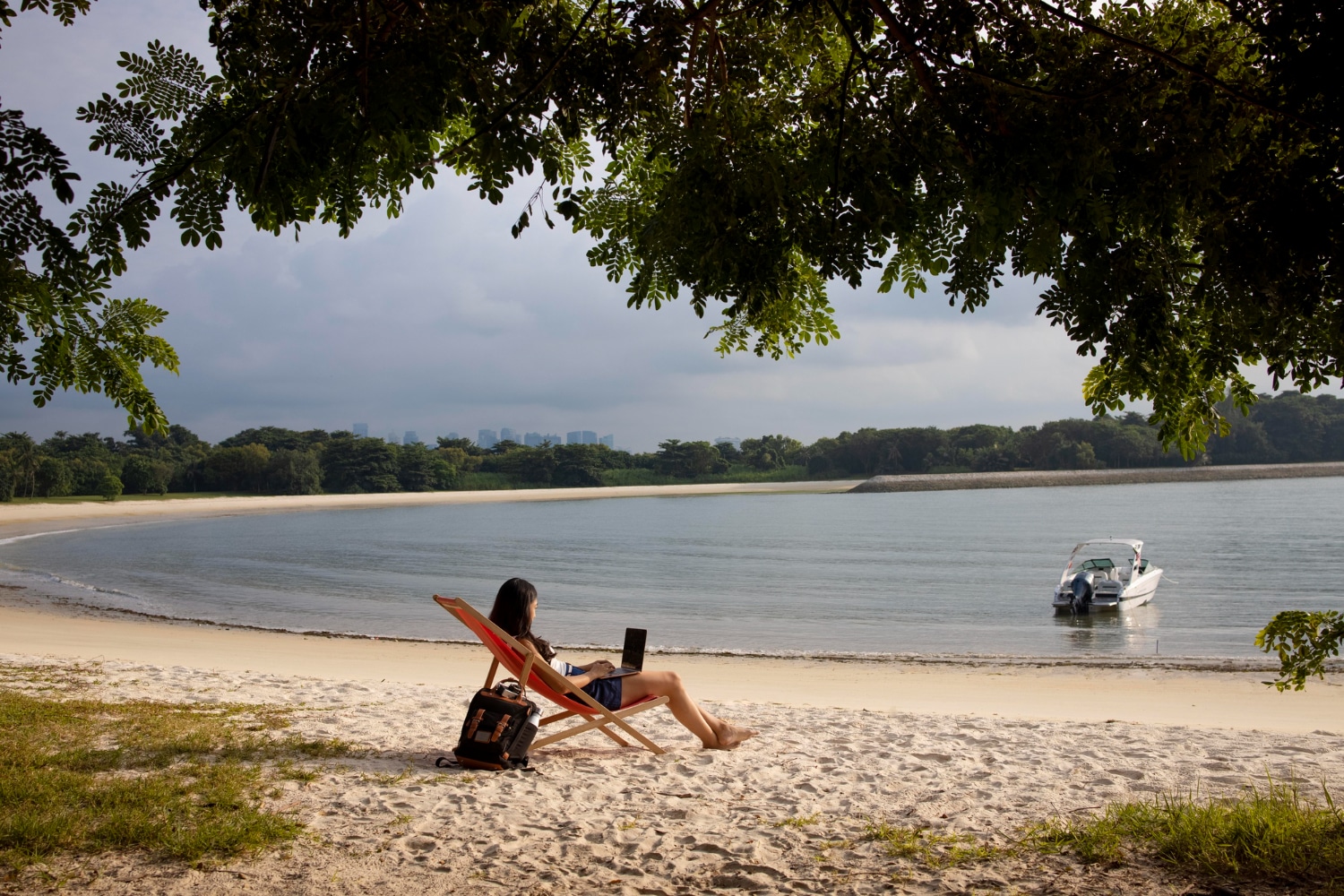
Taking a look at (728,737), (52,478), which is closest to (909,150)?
(728,737)

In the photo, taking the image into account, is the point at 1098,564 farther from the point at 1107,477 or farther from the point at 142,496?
the point at 1107,477

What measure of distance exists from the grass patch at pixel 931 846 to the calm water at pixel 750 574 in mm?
10219

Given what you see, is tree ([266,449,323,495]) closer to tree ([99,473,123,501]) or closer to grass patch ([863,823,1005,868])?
tree ([99,473,123,501])

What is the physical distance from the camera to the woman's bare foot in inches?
216

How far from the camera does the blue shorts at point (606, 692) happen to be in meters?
5.15

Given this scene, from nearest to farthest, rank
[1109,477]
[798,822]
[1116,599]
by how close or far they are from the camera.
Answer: [798,822] < [1116,599] < [1109,477]

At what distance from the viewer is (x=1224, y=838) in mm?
3424

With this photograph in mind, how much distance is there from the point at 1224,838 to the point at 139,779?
14.9ft

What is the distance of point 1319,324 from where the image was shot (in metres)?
3.53

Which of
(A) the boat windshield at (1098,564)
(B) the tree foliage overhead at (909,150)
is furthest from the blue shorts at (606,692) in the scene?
(A) the boat windshield at (1098,564)

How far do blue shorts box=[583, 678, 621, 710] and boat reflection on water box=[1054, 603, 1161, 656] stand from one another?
11.0 m

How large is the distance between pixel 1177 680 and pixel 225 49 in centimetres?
1178

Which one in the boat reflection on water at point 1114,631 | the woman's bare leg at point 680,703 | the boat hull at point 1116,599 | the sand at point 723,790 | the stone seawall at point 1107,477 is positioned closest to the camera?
Result: the sand at point 723,790

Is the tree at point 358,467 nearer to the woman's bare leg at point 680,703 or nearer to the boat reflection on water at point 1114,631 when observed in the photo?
the boat reflection on water at point 1114,631
